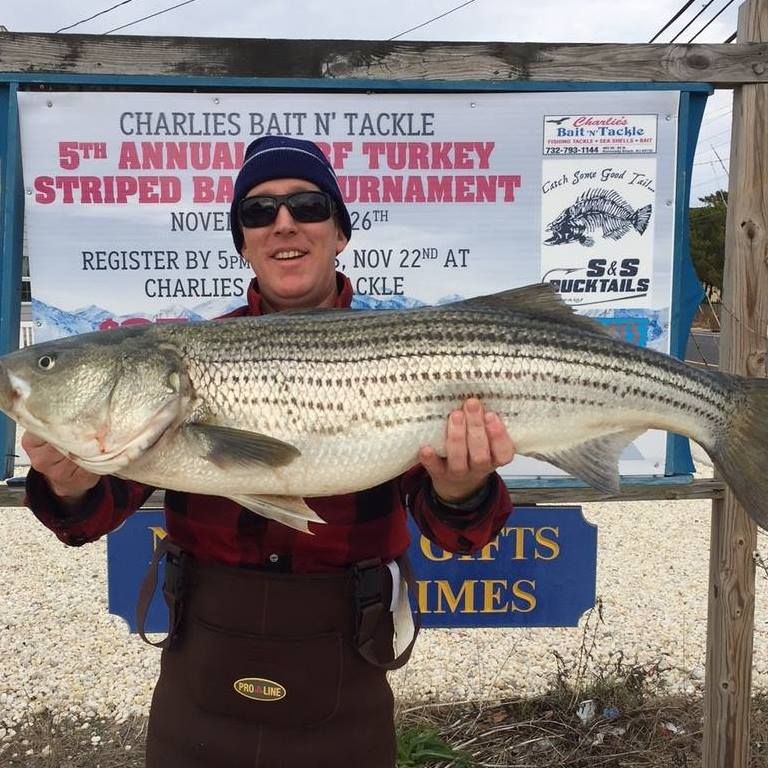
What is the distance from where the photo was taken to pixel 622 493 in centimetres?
377

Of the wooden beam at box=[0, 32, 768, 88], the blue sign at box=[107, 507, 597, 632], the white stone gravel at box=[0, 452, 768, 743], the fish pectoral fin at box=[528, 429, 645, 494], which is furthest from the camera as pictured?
the white stone gravel at box=[0, 452, 768, 743]

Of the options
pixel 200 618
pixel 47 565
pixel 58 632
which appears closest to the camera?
Result: pixel 200 618

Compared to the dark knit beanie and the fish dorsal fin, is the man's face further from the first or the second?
the fish dorsal fin

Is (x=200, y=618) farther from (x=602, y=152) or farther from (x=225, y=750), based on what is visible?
(x=602, y=152)

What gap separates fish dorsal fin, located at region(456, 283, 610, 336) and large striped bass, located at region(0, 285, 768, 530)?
0.13ft

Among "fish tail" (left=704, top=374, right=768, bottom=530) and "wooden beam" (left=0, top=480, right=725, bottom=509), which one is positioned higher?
"fish tail" (left=704, top=374, right=768, bottom=530)

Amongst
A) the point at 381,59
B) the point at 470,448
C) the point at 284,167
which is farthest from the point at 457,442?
the point at 381,59

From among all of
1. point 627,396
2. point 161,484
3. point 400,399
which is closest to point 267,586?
point 161,484

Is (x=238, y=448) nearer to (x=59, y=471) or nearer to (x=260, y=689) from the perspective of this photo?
(x=59, y=471)

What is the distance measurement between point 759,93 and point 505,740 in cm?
382

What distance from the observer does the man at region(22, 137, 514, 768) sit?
2371 mm

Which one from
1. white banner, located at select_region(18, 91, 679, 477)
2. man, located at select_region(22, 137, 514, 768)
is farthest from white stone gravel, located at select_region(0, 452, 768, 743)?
white banner, located at select_region(18, 91, 679, 477)

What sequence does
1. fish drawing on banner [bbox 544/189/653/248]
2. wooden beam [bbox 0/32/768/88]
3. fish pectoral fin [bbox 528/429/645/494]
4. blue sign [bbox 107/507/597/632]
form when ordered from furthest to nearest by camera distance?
blue sign [bbox 107/507/597/632]
fish drawing on banner [bbox 544/189/653/248]
wooden beam [bbox 0/32/768/88]
fish pectoral fin [bbox 528/429/645/494]

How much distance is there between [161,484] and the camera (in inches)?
90.7
